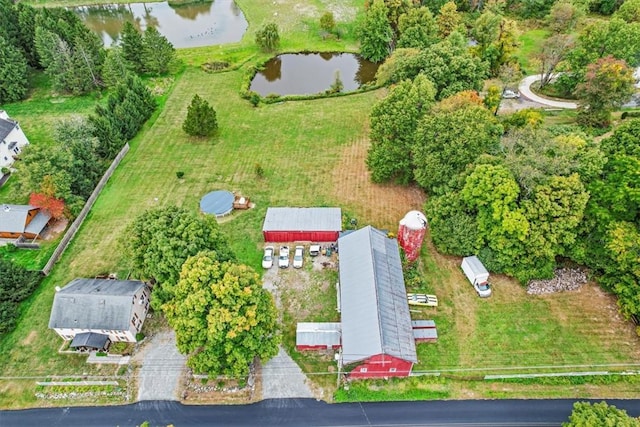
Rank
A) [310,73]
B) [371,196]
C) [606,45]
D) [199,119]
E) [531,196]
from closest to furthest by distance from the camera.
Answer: [531,196]
[371,196]
[199,119]
[606,45]
[310,73]

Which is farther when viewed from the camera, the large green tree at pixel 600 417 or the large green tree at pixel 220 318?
the large green tree at pixel 220 318

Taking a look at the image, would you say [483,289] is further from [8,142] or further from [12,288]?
[8,142]

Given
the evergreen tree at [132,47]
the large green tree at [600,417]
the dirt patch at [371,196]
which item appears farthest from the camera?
the evergreen tree at [132,47]

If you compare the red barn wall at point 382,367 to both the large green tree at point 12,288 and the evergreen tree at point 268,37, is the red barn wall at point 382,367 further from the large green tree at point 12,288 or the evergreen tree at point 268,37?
the evergreen tree at point 268,37

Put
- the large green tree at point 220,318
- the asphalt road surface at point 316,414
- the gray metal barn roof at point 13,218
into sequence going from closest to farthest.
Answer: the large green tree at point 220,318 < the asphalt road surface at point 316,414 < the gray metal barn roof at point 13,218

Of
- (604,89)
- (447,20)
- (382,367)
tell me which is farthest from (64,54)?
(604,89)

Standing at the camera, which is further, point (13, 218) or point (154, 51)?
point (154, 51)

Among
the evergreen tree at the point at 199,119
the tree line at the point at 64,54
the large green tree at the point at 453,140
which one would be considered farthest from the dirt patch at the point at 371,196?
the tree line at the point at 64,54
